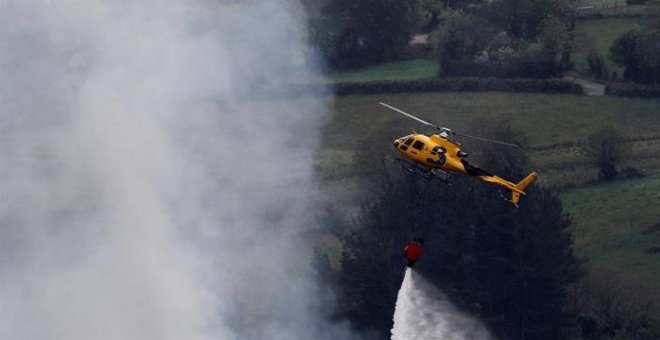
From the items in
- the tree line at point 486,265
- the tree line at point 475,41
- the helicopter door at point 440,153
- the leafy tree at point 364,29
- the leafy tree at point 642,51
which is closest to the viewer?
the helicopter door at point 440,153

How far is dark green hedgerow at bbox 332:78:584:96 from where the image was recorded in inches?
5640

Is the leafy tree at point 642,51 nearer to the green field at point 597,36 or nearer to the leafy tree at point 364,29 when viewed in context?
the green field at point 597,36

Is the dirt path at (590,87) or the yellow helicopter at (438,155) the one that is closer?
the yellow helicopter at (438,155)

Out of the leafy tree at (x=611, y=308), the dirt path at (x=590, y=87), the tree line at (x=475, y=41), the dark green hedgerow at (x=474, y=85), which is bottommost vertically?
the leafy tree at (x=611, y=308)

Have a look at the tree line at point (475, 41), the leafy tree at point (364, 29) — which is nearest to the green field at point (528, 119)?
the tree line at point (475, 41)

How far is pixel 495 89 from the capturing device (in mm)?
146000

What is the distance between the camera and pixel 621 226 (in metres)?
122

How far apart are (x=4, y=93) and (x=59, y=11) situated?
7.48 meters

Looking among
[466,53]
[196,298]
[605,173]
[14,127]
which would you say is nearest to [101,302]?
[196,298]

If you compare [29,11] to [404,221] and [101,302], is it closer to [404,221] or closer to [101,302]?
[101,302]

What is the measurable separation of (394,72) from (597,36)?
21452 mm

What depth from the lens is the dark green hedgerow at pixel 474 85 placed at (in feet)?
470

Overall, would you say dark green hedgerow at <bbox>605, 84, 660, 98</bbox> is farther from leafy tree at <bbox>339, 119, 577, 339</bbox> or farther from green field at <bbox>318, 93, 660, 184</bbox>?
leafy tree at <bbox>339, 119, 577, 339</bbox>

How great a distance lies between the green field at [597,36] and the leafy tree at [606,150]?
20.7 meters
